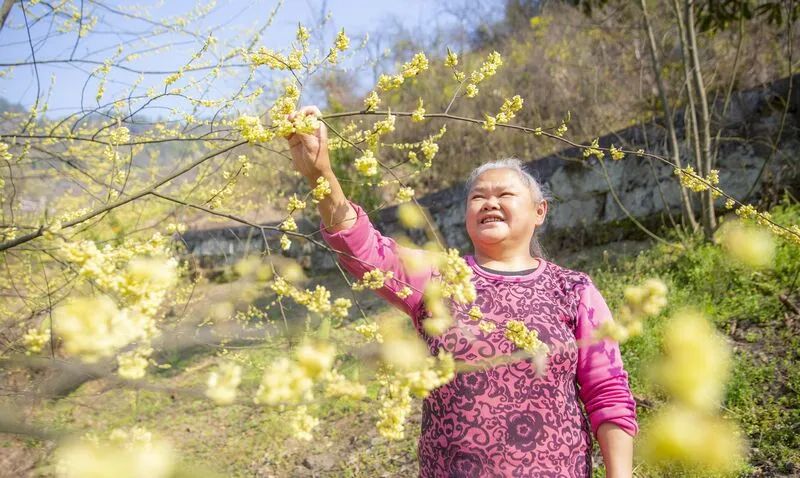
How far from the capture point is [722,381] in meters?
2.50

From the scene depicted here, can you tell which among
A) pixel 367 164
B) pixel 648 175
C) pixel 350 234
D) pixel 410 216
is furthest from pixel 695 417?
pixel 410 216

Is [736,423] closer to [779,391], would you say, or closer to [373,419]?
[779,391]

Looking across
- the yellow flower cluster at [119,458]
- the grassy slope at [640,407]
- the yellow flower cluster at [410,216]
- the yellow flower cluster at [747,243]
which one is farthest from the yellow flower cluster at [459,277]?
the yellow flower cluster at [410,216]

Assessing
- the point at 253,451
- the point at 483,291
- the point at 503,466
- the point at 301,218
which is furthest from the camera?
the point at 301,218

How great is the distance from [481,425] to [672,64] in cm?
649

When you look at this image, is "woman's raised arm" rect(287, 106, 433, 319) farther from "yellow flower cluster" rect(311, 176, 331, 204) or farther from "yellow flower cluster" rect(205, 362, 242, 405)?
"yellow flower cluster" rect(205, 362, 242, 405)

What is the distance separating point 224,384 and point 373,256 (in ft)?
2.70

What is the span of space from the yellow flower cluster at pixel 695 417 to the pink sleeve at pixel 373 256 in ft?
2.57

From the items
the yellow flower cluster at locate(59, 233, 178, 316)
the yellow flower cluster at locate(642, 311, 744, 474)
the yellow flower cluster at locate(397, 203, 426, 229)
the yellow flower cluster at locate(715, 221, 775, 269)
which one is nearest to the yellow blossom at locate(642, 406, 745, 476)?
the yellow flower cluster at locate(642, 311, 744, 474)

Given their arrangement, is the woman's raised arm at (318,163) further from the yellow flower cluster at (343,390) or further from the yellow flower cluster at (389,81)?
the yellow flower cluster at (343,390)

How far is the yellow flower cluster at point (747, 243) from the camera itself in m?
3.35

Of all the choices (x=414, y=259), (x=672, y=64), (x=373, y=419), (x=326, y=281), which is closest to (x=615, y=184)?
(x=672, y=64)

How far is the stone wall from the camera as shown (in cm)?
440

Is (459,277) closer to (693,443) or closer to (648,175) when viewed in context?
(693,443)
